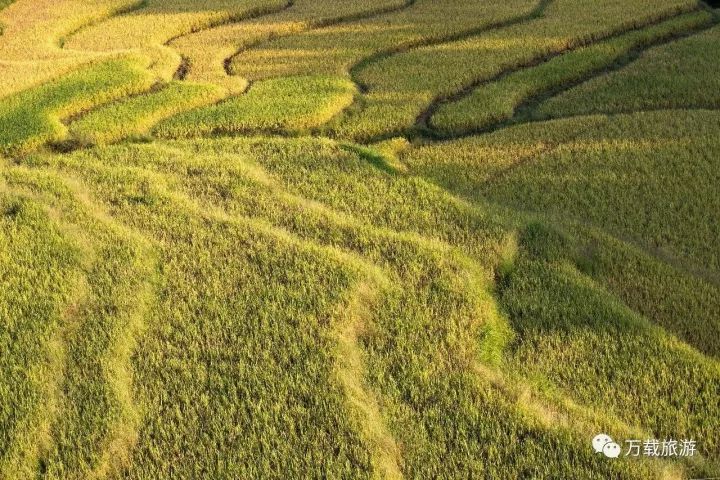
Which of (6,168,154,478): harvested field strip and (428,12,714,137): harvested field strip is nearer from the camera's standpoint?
(6,168,154,478): harvested field strip

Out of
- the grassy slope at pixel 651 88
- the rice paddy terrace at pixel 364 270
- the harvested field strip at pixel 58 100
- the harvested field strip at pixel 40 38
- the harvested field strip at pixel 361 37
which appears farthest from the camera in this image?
the harvested field strip at pixel 361 37

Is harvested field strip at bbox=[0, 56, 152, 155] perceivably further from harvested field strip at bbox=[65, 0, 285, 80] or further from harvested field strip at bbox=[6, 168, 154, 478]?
harvested field strip at bbox=[6, 168, 154, 478]

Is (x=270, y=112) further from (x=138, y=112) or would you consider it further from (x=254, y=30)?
(x=254, y=30)

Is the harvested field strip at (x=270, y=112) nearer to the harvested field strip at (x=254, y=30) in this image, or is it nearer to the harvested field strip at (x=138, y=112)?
the harvested field strip at (x=138, y=112)

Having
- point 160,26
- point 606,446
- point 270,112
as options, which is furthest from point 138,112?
point 606,446

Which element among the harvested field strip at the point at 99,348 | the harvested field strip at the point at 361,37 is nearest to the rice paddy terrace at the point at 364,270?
the harvested field strip at the point at 99,348

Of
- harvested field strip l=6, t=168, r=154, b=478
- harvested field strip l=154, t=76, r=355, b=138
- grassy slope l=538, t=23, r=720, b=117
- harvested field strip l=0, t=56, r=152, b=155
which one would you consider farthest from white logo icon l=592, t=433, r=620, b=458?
harvested field strip l=0, t=56, r=152, b=155
